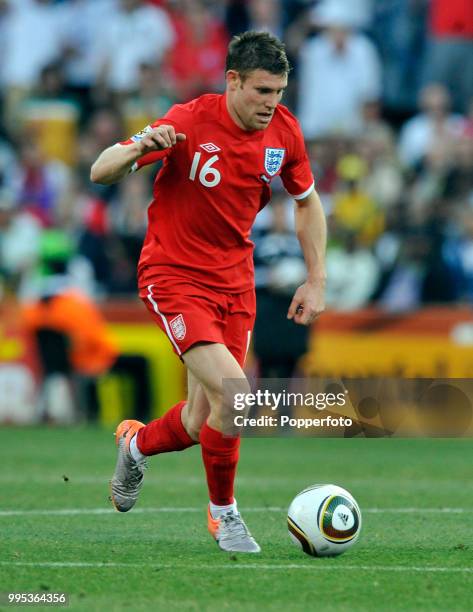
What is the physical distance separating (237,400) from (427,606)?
1514 millimetres

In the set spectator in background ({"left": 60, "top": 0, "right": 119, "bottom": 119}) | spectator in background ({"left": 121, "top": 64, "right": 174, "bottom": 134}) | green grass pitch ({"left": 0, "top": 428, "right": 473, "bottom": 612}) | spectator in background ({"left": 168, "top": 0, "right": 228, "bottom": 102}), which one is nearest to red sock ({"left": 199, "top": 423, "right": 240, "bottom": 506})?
green grass pitch ({"left": 0, "top": 428, "right": 473, "bottom": 612})

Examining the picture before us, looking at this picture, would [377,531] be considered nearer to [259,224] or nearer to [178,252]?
Result: [178,252]

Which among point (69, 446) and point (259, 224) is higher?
point (259, 224)

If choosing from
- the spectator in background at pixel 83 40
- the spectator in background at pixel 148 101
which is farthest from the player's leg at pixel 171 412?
the spectator in background at pixel 83 40

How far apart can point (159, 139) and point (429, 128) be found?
10100mm

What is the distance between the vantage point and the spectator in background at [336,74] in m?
16.3

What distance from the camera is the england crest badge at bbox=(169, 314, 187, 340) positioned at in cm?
648

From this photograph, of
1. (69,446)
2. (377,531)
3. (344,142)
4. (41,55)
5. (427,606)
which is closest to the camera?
(427,606)

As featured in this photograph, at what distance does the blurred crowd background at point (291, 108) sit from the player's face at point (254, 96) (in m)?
7.34

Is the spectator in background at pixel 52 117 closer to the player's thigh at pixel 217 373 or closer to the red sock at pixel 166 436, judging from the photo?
the red sock at pixel 166 436

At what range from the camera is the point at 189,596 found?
531 cm

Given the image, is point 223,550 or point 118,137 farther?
point 118,137

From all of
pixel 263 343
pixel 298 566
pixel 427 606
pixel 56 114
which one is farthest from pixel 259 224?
pixel 427 606

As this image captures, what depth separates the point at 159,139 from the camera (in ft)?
20.0
